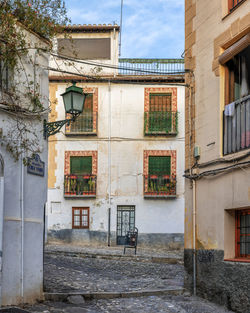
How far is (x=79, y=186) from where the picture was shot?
25.7 meters

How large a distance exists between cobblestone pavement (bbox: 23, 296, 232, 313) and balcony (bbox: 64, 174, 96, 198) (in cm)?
1514

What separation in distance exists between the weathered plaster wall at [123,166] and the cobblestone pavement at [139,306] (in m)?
14.8

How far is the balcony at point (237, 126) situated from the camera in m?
9.10

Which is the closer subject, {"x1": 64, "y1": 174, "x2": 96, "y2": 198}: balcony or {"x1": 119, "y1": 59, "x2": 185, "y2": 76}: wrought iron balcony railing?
{"x1": 64, "y1": 174, "x2": 96, "y2": 198}: balcony

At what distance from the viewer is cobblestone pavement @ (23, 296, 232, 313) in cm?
905

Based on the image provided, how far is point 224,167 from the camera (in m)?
9.49

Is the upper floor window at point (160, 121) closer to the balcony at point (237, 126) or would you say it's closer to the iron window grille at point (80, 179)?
the iron window grille at point (80, 179)

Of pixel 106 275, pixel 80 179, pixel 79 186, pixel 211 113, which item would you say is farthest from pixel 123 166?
pixel 211 113

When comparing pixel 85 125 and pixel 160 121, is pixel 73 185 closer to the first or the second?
pixel 85 125

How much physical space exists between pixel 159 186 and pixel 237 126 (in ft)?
53.2

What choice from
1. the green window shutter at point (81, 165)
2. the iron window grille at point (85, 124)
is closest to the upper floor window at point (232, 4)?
the iron window grille at point (85, 124)

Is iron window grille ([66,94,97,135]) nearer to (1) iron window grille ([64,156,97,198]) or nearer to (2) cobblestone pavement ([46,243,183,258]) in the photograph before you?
(1) iron window grille ([64,156,97,198])

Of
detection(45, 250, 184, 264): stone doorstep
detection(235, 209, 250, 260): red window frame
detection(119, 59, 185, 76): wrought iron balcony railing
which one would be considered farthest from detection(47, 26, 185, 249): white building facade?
detection(235, 209, 250, 260): red window frame

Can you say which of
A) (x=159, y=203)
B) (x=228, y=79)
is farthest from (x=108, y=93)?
(x=228, y=79)
